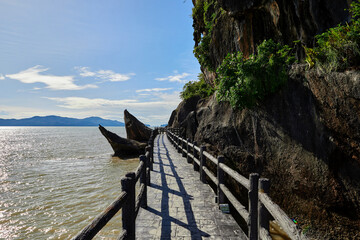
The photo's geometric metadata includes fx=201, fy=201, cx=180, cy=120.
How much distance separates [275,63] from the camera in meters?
7.05

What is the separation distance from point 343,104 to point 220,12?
1177cm

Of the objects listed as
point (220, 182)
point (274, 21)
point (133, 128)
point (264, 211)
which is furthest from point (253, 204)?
point (133, 128)

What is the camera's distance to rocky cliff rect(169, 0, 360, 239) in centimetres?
489

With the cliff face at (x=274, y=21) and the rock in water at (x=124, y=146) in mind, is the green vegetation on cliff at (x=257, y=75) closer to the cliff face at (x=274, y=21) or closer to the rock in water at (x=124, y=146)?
the cliff face at (x=274, y=21)

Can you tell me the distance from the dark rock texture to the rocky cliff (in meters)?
0.02

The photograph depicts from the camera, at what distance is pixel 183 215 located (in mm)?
4812

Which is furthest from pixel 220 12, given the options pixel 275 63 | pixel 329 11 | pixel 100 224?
pixel 100 224

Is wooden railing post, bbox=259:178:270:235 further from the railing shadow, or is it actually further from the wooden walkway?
the railing shadow

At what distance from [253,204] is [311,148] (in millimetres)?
3426

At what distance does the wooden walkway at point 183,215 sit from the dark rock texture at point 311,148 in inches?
89.9

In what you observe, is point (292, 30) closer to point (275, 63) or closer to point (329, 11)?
point (329, 11)

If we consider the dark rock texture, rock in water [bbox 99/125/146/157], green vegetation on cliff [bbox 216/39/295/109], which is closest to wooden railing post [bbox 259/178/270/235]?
the dark rock texture

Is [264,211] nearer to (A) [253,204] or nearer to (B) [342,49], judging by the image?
(A) [253,204]

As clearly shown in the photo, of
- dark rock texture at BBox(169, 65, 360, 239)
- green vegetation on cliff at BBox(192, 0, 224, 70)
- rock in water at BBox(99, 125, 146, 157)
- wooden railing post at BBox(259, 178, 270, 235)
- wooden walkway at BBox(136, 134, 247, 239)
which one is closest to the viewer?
wooden railing post at BBox(259, 178, 270, 235)
